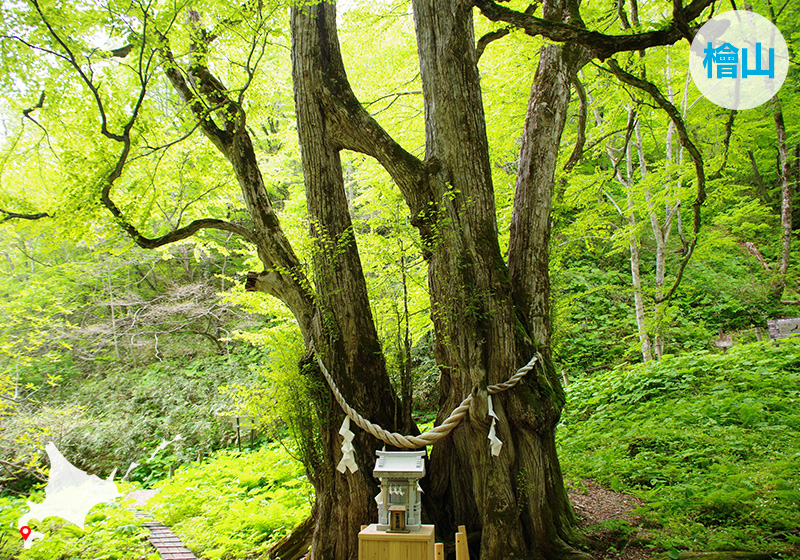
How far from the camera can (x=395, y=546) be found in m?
2.30

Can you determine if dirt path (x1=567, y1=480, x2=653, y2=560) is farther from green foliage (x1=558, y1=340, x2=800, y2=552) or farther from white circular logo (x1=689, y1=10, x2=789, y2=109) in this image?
white circular logo (x1=689, y1=10, x2=789, y2=109)

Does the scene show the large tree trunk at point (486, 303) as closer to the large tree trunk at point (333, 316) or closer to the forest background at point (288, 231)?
the forest background at point (288, 231)

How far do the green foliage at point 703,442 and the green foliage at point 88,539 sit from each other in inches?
163

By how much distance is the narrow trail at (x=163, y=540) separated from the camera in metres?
3.80

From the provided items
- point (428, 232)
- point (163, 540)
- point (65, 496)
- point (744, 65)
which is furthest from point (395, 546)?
point (744, 65)

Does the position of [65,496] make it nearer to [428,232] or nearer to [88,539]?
[88,539]

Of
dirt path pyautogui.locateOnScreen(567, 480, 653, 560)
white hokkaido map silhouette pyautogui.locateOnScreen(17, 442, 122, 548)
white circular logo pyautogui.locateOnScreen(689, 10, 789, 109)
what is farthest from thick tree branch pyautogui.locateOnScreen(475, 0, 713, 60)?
white hokkaido map silhouette pyautogui.locateOnScreen(17, 442, 122, 548)

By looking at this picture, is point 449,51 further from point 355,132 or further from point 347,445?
point 347,445

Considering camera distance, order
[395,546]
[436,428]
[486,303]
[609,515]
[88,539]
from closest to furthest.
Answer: [395,546], [436,428], [486,303], [609,515], [88,539]

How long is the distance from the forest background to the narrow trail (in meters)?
1.21

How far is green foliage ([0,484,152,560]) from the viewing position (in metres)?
3.82

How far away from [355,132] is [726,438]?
13.1 ft

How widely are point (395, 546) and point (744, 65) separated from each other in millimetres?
7455

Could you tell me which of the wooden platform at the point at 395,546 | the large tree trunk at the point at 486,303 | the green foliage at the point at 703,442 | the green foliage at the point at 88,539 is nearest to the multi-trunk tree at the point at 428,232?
the large tree trunk at the point at 486,303
